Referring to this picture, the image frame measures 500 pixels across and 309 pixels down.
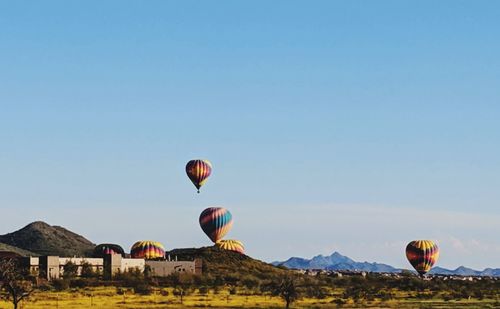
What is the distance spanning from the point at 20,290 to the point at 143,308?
15154mm

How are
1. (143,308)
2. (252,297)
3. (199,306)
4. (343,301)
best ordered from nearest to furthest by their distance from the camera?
(143,308) < (199,306) < (343,301) < (252,297)

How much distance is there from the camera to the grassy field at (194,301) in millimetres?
119494

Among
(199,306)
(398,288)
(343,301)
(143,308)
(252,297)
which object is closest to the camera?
(143,308)

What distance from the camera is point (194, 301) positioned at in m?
129

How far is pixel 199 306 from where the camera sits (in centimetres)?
11956

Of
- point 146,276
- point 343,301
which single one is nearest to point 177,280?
point 146,276

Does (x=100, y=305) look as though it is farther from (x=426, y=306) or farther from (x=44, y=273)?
(x=44, y=273)

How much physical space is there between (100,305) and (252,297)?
32.1m

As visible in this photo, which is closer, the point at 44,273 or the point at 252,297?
the point at 252,297

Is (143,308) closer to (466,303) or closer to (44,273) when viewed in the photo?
(466,303)

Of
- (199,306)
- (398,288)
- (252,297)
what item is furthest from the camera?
(398,288)

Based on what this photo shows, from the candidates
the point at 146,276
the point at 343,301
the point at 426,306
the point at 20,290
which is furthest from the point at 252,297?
the point at 146,276

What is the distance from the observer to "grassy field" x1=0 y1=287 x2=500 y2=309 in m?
119

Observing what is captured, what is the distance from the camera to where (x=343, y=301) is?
133250mm
